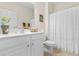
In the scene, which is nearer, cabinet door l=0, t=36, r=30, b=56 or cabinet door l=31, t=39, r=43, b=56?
cabinet door l=0, t=36, r=30, b=56

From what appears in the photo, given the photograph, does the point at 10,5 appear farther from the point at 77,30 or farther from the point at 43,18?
the point at 77,30

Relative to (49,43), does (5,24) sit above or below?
above

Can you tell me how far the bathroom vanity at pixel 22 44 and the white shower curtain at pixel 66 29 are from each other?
0.19 meters

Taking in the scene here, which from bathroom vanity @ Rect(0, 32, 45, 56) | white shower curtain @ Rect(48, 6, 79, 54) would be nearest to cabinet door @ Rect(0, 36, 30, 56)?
bathroom vanity @ Rect(0, 32, 45, 56)

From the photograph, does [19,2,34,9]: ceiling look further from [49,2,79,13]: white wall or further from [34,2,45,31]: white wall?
[49,2,79,13]: white wall

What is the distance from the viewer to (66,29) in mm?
1719

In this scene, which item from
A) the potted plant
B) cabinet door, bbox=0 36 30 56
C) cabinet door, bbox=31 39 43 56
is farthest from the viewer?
cabinet door, bbox=31 39 43 56

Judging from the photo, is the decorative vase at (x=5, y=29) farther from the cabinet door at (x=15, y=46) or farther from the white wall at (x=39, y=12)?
the white wall at (x=39, y=12)

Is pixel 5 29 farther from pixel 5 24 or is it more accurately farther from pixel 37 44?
pixel 37 44

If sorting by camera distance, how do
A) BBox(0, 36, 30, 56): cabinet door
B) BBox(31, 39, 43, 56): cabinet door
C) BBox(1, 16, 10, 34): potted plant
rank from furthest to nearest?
BBox(31, 39, 43, 56): cabinet door → BBox(1, 16, 10, 34): potted plant → BBox(0, 36, 30, 56): cabinet door

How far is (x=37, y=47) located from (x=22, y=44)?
0.24 metres

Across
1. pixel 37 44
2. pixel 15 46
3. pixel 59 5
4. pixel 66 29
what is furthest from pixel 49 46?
pixel 59 5

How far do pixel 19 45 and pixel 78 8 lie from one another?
36.4 inches

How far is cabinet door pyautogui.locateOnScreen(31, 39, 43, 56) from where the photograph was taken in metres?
1.71
